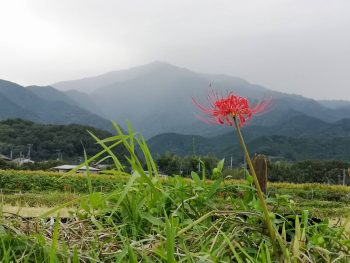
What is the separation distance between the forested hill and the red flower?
8672 cm

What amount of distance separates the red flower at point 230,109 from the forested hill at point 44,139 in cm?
8672

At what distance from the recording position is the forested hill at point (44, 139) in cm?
9062

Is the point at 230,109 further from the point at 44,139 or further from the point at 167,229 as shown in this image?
the point at 44,139

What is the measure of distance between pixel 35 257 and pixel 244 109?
674 millimetres

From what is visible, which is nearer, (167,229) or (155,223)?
(167,229)

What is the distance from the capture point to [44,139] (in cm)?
9462

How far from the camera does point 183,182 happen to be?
1585mm

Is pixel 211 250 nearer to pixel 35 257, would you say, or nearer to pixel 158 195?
pixel 158 195

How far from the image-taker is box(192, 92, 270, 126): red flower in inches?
54.3

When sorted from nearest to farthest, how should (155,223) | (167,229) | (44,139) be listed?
1. (167,229)
2. (155,223)
3. (44,139)

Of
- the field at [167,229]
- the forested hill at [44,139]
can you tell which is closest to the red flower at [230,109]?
the field at [167,229]

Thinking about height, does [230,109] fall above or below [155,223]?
above

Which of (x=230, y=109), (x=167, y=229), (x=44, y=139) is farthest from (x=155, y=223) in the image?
(x=44, y=139)

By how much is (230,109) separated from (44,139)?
96.5 meters
